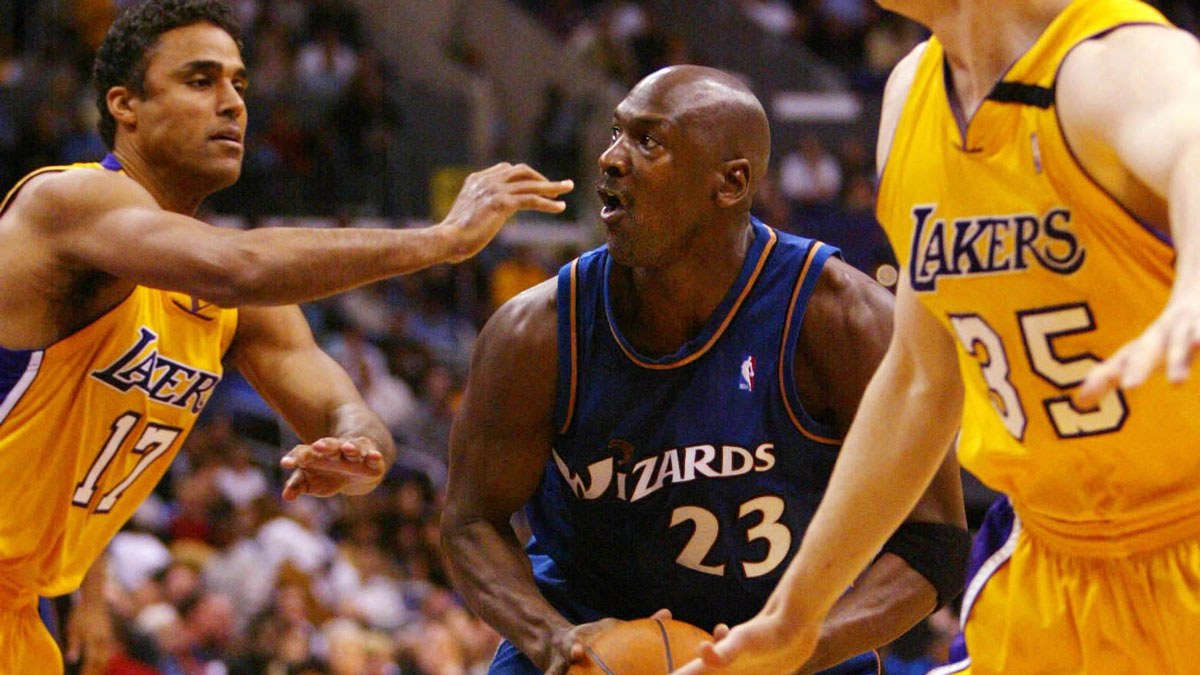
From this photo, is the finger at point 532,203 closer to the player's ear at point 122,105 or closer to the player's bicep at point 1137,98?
the player's ear at point 122,105

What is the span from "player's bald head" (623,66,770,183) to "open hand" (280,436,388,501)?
1.23 metres

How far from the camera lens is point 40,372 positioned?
416 centimetres

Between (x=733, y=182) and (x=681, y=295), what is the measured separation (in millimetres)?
341

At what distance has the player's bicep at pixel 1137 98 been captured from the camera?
2.17 meters

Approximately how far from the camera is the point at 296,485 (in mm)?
4148

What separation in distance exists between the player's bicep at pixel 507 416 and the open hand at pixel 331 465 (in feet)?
0.81

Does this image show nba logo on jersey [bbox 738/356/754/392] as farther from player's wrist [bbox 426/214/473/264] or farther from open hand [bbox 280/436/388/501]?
open hand [bbox 280/436/388/501]

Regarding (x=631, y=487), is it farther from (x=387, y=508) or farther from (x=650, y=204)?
(x=387, y=508)

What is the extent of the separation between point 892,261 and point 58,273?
32.5ft

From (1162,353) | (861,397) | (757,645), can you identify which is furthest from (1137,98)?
(861,397)

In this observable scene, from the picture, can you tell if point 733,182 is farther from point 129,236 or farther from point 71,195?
point 71,195

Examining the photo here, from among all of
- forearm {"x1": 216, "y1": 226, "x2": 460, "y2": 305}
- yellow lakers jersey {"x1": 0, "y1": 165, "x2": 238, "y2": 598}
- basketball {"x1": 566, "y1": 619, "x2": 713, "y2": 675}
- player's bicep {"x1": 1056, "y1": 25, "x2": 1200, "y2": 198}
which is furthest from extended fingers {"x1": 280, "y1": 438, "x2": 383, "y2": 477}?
player's bicep {"x1": 1056, "y1": 25, "x2": 1200, "y2": 198}

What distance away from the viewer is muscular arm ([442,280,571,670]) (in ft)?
13.3

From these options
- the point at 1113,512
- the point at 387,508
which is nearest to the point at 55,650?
the point at 1113,512
